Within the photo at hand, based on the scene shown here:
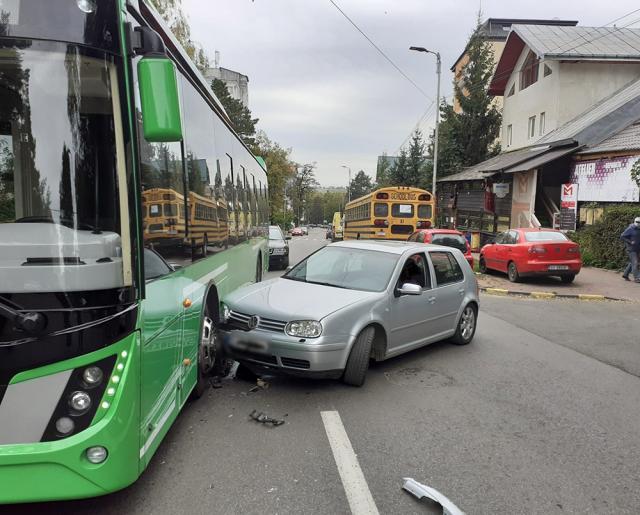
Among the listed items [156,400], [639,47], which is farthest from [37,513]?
[639,47]

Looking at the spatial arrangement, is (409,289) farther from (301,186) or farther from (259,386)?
(301,186)

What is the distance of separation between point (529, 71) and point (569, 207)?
12293mm

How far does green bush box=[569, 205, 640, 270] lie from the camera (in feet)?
53.0

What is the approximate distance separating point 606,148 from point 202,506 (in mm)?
19954

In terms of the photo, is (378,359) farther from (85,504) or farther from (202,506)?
(85,504)

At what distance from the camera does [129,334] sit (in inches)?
110

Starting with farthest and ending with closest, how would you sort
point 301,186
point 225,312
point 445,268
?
point 301,186 < point 445,268 < point 225,312

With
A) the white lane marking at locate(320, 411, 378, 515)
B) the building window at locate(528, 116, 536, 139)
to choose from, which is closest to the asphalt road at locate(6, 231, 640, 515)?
the white lane marking at locate(320, 411, 378, 515)

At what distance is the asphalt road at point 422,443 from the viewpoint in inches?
130

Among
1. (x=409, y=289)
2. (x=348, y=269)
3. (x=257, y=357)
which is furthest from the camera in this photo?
(x=348, y=269)

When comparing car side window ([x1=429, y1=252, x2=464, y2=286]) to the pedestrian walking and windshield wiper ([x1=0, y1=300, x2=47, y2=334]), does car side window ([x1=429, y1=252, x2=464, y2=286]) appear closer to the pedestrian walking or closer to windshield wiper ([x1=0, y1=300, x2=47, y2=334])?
windshield wiper ([x1=0, y1=300, x2=47, y2=334])

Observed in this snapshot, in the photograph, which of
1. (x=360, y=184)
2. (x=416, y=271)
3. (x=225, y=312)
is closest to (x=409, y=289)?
(x=416, y=271)

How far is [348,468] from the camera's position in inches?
146

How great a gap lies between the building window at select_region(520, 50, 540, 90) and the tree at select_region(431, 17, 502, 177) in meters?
4.90
